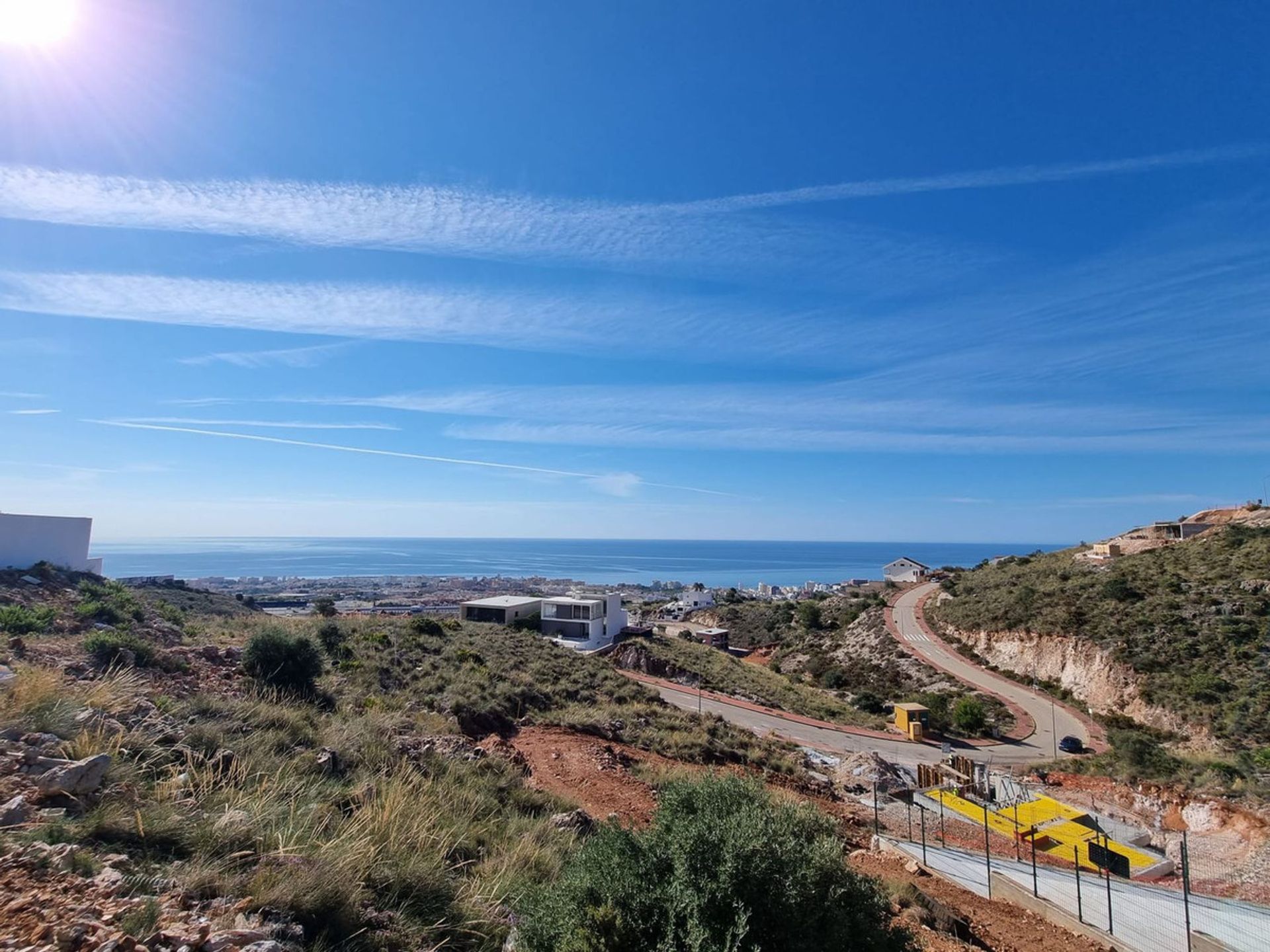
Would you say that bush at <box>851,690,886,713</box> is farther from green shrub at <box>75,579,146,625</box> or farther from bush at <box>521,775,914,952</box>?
bush at <box>521,775,914,952</box>

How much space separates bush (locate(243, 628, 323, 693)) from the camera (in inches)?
483

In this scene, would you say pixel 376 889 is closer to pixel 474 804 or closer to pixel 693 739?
pixel 474 804

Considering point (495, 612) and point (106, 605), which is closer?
point (106, 605)

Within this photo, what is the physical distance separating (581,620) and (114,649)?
113ft

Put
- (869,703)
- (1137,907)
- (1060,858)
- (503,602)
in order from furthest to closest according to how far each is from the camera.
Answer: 1. (503,602)
2. (869,703)
3. (1060,858)
4. (1137,907)

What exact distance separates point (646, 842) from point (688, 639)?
48.9m

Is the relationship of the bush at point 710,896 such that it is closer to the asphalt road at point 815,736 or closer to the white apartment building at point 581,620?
the asphalt road at point 815,736

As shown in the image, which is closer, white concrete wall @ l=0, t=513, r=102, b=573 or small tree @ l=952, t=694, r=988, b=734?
white concrete wall @ l=0, t=513, r=102, b=573

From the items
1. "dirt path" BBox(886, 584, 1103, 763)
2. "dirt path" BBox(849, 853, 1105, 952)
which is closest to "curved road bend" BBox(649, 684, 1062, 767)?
"dirt path" BBox(886, 584, 1103, 763)

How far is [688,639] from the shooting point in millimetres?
52375

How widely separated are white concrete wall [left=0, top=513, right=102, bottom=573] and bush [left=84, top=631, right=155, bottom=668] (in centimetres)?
1343

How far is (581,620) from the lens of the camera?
44.2 metres

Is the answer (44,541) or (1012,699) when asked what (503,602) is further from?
(1012,699)

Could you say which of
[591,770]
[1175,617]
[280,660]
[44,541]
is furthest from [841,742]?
[44,541]
